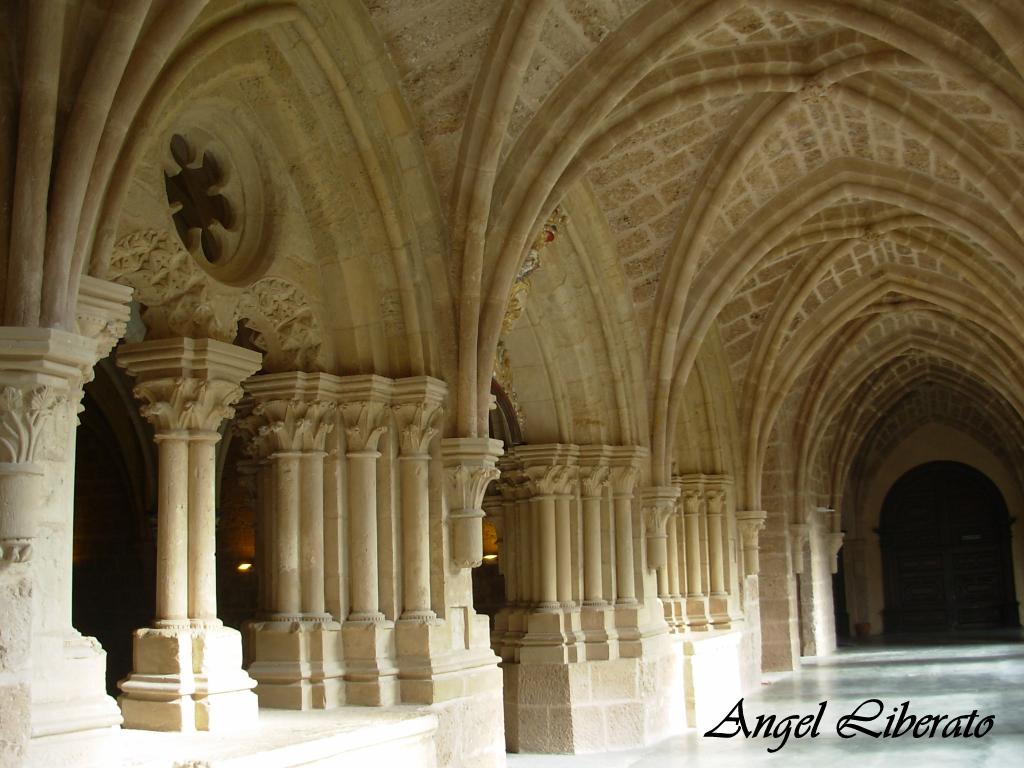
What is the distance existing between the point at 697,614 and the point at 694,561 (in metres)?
0.54

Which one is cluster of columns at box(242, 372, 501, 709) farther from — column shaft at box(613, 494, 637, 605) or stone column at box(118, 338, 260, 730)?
column shaft at box(613, 494, 637, 605)

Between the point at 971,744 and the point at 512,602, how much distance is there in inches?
135

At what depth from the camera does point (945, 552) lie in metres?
23.2

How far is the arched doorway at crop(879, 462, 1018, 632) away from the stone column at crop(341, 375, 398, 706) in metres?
18.1

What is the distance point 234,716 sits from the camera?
5711 millimetres

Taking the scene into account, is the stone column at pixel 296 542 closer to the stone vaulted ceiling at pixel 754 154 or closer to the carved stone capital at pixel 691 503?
the stone vaulted ceiling at pixel 754 154

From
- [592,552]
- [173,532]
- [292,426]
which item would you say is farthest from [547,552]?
[173,532]

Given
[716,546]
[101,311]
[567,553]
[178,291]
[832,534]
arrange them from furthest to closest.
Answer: [832,534] < [716,546] < [567,553] < [178,291] < [101,311]

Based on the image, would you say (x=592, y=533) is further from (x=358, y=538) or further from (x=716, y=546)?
(x=716, y=546)

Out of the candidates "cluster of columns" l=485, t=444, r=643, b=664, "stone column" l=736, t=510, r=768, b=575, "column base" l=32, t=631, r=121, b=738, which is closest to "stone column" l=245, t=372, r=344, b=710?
"column base" l=32, t=631, r=121, b=738

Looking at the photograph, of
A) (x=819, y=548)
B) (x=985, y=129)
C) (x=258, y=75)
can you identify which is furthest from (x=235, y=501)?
(x=819, y=548)

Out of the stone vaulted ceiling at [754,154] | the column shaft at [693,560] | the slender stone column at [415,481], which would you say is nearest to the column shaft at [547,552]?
the stone vaulted ceiling at [754,154]

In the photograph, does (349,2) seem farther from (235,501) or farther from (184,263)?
(235,501)

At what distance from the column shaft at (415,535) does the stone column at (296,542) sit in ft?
1.56
